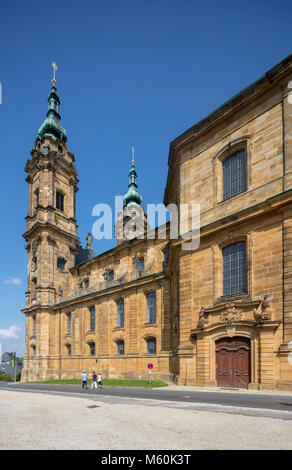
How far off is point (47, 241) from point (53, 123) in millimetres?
19552

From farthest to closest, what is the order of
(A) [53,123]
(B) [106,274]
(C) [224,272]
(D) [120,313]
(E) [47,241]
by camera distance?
(A) [53,123]
(E) [47,241]
(B) [106,274]
(D) [120,313]
(C) [224,272]

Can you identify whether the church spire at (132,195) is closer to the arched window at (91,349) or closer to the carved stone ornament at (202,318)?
the arched window at (91,349)

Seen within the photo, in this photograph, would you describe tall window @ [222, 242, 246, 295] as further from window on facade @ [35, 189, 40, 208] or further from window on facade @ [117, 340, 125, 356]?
window on facade @ [35, 189, 40, 208]

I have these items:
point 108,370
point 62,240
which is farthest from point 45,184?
point 108,370

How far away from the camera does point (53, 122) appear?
175ft

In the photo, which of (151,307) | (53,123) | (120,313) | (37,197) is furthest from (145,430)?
(53,123)

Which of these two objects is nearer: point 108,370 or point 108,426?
point 108,426

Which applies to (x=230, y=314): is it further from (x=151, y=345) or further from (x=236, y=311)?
(x=151, y=345)

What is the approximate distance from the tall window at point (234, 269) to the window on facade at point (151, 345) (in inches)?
525

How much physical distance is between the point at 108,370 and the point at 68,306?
12.2 meters

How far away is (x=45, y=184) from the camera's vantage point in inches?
1909

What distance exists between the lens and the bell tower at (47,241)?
149ft

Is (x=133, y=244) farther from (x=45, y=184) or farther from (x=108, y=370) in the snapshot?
(x=45, y=184)

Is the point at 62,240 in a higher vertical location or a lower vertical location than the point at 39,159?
lower
